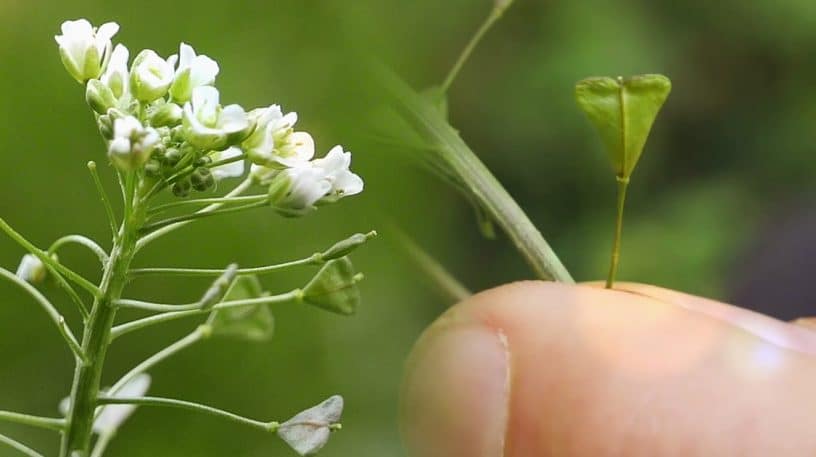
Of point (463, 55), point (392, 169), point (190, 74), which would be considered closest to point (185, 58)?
point (190, 74)

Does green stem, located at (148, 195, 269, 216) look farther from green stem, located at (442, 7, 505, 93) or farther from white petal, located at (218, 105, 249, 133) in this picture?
green stem, located at (442, 7, 505, 93)

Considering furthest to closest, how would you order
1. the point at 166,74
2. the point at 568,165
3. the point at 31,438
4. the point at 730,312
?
1. the point at 568,165
2. the point at 31,438
3. the point at 730,312
4. the point at 166,74

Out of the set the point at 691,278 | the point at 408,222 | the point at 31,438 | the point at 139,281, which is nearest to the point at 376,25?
the point at 408,222

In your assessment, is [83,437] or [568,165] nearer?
[83,437]

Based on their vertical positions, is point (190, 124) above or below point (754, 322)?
above

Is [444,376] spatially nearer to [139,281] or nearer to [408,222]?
[408,222]

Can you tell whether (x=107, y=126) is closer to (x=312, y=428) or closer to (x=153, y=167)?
(x=153, y=167)

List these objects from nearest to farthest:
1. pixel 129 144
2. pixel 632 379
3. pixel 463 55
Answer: pixel 129 144, pixel 632 379, pixel 463 55
